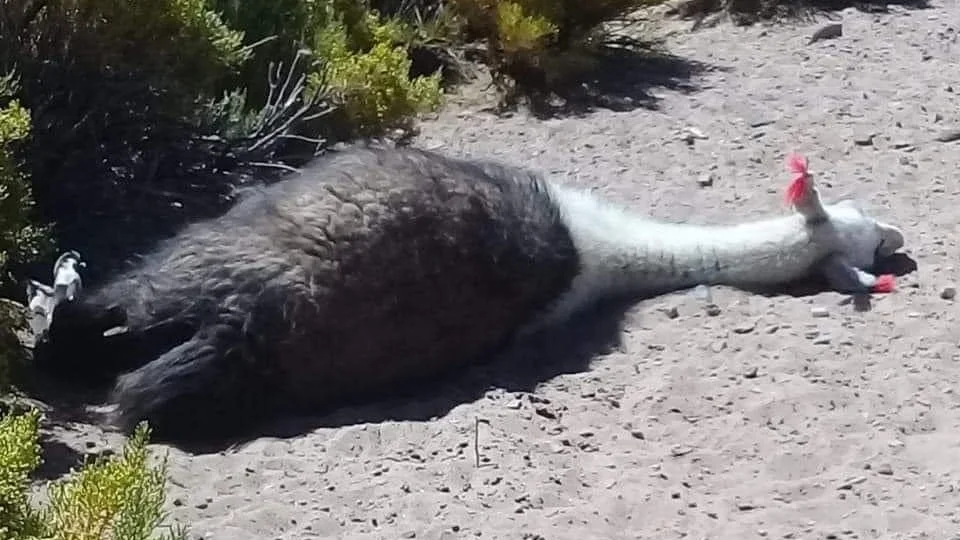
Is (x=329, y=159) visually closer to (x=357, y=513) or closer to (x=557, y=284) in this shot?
(x=557, y=284)

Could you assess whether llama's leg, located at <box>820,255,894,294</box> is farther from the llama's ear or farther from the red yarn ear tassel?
the red yarn ear tassel

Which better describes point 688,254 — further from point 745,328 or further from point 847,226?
point 847,226

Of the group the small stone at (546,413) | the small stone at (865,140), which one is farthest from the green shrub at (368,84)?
the small stone at (546,413)

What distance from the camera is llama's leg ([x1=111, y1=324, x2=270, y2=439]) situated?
4551 millimetres

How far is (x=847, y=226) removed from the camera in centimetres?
549

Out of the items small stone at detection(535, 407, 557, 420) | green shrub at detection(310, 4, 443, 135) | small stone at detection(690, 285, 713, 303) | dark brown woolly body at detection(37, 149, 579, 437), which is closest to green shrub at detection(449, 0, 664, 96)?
green shrub at detection(310, 4, 443, 135)

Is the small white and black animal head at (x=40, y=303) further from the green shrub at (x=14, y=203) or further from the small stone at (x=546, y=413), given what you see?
the small stone at (x=546, y=413)

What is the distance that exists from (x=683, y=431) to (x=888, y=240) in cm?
140

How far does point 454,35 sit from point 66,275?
13.7 ft

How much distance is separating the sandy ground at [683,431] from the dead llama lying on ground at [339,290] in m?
0.12

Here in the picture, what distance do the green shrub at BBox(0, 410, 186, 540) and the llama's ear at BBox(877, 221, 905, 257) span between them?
3.19 metres

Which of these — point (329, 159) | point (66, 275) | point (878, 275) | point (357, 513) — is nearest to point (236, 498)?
point (357, 513)

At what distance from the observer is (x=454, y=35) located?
866 centimetres

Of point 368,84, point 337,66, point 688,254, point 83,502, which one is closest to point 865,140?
point 688,254
